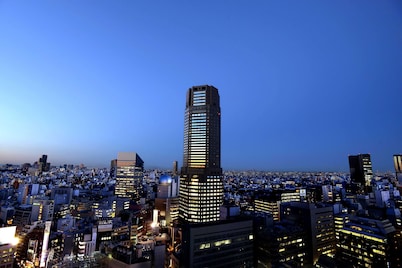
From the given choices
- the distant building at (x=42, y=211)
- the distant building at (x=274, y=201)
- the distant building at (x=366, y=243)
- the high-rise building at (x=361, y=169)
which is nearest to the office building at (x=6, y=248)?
the distant building at (x=42, y=211)

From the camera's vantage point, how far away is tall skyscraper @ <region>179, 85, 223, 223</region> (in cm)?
8331

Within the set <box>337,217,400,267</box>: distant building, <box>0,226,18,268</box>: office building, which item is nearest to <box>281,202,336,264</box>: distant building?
<box>337,217,400,267</box>: distant building

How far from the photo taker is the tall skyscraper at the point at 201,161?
83312 mm

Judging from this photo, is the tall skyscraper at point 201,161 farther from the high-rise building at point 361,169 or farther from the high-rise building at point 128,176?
the high-rise building at point 361,169

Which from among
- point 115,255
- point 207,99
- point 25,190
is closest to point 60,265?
point 115,255

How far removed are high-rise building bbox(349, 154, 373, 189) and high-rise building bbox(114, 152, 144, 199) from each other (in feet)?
466

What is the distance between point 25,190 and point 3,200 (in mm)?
13149

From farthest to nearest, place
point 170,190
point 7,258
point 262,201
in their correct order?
point 170,190 < point 262,201 < point 7,258

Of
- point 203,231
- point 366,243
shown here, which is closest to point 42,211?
point 203,231

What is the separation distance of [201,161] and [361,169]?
12287cm

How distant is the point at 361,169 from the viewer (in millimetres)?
152875

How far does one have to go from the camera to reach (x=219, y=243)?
1767 inches

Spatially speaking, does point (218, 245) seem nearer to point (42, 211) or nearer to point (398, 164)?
point (42, 211)

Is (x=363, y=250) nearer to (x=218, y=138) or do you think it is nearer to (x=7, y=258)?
(x=218, y=138)
